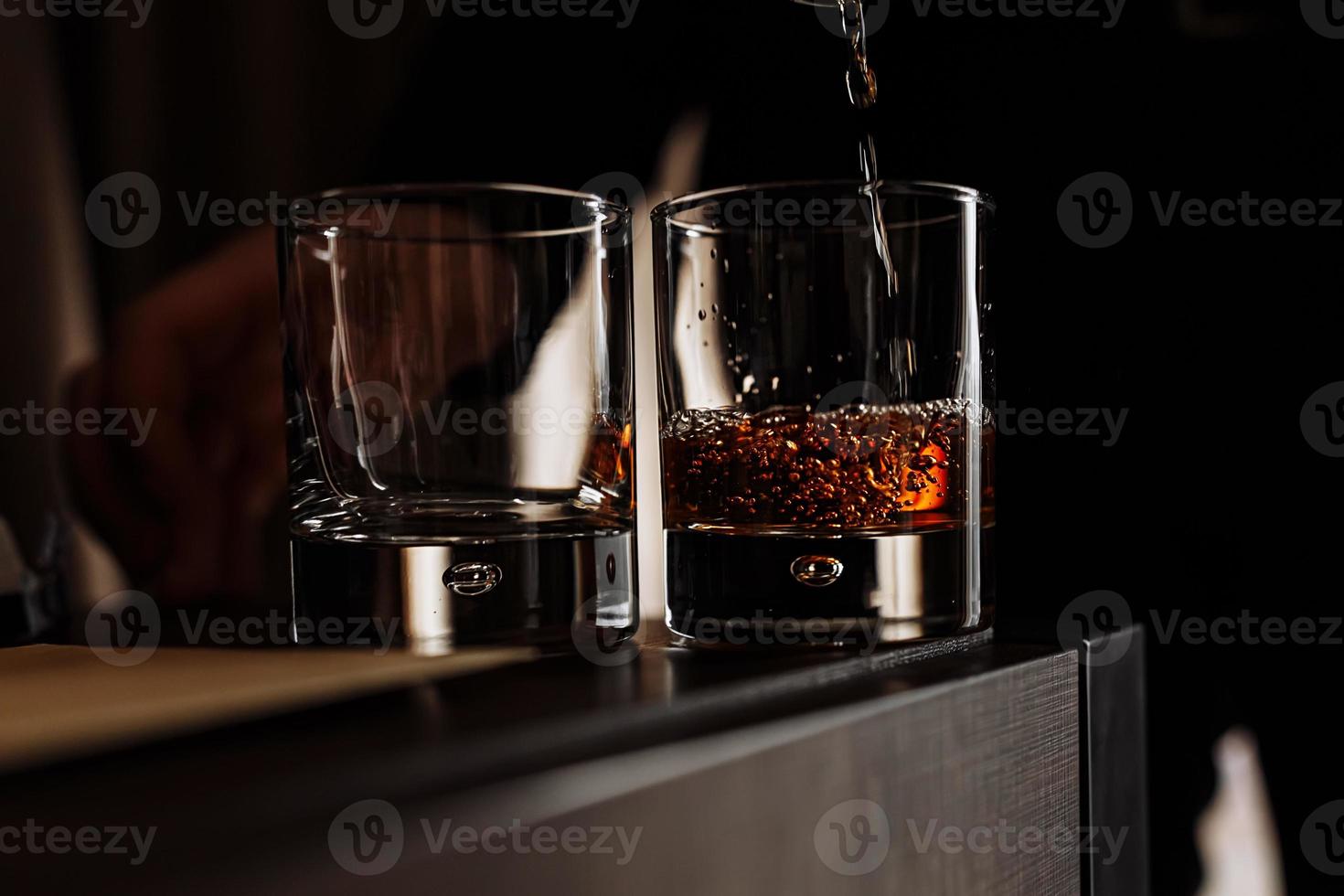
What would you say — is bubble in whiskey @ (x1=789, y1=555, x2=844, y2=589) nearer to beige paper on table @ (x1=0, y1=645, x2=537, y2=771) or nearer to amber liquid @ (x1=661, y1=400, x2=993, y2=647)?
amber liquid @ (x1=661, y1=400, x2=993, y2=647)

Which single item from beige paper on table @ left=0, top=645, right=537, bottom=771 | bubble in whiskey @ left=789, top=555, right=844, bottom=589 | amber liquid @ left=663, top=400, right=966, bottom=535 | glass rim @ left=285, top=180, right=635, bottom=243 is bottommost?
beige paper on table @ left=0, top=645, right=537, bottom=771

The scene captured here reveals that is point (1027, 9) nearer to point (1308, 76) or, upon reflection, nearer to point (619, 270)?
point (1308, 76)

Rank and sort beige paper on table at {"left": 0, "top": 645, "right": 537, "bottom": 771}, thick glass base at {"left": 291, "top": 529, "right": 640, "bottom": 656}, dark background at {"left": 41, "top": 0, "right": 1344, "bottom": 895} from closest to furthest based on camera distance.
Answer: beige paper on table at {"left": 0, "top": 645, "right": 537, "bottom": 771} < thick glass base at {"left": 291, "top": 529, "right": 640, "bottom": 656} < dark background at {"left": 41, "top": 0, "right": 1344, "bottom": 895}

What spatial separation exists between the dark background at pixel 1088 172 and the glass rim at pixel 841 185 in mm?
364

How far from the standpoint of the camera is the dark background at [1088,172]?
2.67ft

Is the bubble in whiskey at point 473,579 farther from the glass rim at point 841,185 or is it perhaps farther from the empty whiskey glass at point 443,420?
the glass rim at point 841,185

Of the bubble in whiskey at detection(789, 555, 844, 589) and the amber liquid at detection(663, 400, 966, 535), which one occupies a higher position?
the amber liquid at detection(663, 400, 966, 535)

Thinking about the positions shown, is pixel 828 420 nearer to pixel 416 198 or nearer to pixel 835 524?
pixel 835 524

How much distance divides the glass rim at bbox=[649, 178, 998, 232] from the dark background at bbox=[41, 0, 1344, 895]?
0.36 m

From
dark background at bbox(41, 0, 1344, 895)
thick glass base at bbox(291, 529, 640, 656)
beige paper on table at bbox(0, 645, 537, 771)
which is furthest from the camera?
dark background at bbox(41, 0, 1344, 895)

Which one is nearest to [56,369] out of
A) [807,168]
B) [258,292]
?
[258,292]

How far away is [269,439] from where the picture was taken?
0.87 m

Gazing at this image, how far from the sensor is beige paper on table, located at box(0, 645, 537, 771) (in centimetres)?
38

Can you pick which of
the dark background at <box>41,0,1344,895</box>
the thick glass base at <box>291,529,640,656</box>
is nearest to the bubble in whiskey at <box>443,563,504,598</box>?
the thick glass base at <box>291,529,640,656</box>
